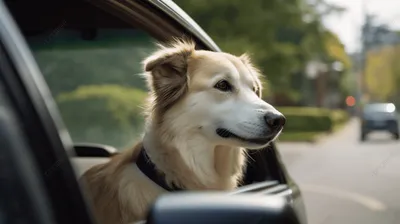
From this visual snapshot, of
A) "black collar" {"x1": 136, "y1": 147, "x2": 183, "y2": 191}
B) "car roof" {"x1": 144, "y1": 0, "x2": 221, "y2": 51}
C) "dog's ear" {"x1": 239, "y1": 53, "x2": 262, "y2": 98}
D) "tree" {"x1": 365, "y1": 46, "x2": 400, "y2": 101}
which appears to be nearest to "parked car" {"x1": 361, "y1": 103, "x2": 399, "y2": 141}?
"dog's ear" {"x1": 239, "y1": 53, "x2": 262, "y2": 98}

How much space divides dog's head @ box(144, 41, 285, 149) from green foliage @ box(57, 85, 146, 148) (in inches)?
472

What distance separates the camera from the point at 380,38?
68.9 metres

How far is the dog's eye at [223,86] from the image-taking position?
125 inches

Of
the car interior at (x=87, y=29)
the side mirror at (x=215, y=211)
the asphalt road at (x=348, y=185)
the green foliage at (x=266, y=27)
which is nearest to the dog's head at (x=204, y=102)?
the car interior at (x=87, y=29)

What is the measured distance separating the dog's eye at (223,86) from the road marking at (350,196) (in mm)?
8106

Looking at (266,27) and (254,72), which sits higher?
(254,72)

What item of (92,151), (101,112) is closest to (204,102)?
(92,151)

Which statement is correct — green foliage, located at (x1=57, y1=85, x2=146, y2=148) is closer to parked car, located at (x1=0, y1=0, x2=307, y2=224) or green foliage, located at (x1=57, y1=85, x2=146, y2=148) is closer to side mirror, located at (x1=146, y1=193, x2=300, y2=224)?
parked car, located at (x1=0, y1=0, x2=307, y2=224)

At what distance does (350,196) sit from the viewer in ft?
41.3

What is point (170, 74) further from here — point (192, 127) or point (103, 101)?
point (103, 101)

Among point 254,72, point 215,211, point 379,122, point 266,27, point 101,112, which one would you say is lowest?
point 379,122

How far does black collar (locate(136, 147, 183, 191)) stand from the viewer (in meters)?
2.74

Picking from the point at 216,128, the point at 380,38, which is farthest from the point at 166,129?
the point at 380,38

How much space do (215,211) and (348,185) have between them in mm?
13714
